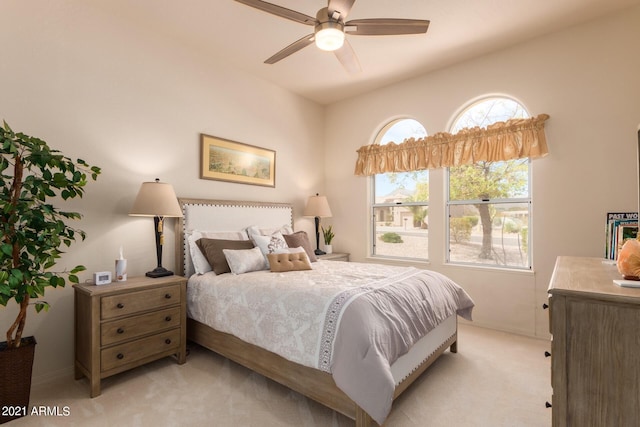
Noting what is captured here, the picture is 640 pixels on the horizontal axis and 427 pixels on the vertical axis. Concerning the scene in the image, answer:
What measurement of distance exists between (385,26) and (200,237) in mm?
2486

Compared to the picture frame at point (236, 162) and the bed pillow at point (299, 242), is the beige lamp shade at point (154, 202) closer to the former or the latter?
the picture frame at point (236, 162)

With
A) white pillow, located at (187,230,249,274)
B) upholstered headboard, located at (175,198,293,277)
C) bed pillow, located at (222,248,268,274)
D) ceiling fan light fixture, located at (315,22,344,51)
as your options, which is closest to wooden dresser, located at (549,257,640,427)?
ceiling fan light fixture, located at (315,22,344,51)

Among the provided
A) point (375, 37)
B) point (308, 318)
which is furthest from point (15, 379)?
point (375, 37)

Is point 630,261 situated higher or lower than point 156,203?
lower

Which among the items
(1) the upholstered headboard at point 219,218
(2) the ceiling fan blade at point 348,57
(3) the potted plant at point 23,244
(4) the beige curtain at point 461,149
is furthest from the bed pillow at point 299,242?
(3) the potted plant at point 23,244

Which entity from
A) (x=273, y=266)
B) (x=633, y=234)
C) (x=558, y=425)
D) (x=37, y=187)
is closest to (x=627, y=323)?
(x=558, y=425)

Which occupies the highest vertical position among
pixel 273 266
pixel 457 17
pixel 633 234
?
pixel 457 17

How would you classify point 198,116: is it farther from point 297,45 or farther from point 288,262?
point 288,262

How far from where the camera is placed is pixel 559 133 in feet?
10.0

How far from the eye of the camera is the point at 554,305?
1236 millimetres

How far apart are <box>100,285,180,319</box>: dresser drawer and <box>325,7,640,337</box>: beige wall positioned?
2.97 meters

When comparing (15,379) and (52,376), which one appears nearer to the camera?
(15,379)

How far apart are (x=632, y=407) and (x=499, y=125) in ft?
9.59

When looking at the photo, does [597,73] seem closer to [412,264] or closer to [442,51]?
[442,51]
